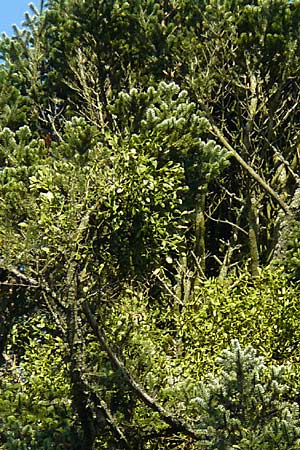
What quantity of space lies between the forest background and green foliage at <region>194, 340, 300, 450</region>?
16 millimetres

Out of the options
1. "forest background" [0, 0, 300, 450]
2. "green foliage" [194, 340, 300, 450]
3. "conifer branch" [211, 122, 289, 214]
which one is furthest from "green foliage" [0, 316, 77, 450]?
"conifer branch" [211, 122, 289, 214]

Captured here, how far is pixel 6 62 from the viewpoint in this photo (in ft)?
44.1

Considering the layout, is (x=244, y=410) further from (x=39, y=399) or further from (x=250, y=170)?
(x=250, y=170)

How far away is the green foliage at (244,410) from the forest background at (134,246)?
0.02 metres

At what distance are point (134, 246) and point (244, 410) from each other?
2.18 m

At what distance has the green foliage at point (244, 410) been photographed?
747cm

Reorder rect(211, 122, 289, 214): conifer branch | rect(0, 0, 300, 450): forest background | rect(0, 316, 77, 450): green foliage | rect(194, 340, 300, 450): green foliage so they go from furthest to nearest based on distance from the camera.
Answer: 1. rect(211, 122, 289, 214): conifer branch
2. rect(0, 316, 77, 450): green foliage
3. rect(0, 0, 300, 450): forest background
4. rect(194, 340, 300, 450): green foliage

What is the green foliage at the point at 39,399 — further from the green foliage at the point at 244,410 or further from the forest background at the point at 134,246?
the green foliage at the point at 244,410

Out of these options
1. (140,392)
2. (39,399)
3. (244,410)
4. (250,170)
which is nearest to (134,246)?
(140,392)

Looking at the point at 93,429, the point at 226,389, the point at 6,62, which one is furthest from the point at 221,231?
the point at 226,389

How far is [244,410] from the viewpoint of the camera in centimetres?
762

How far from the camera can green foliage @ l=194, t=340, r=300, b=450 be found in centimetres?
747

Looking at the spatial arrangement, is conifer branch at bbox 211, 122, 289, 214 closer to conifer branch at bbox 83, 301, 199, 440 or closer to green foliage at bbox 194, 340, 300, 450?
conifer branch at bbox 83, 301, 199, 440

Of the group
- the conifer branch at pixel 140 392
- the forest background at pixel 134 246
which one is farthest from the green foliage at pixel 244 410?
the conifer branch at pixel 140 392
